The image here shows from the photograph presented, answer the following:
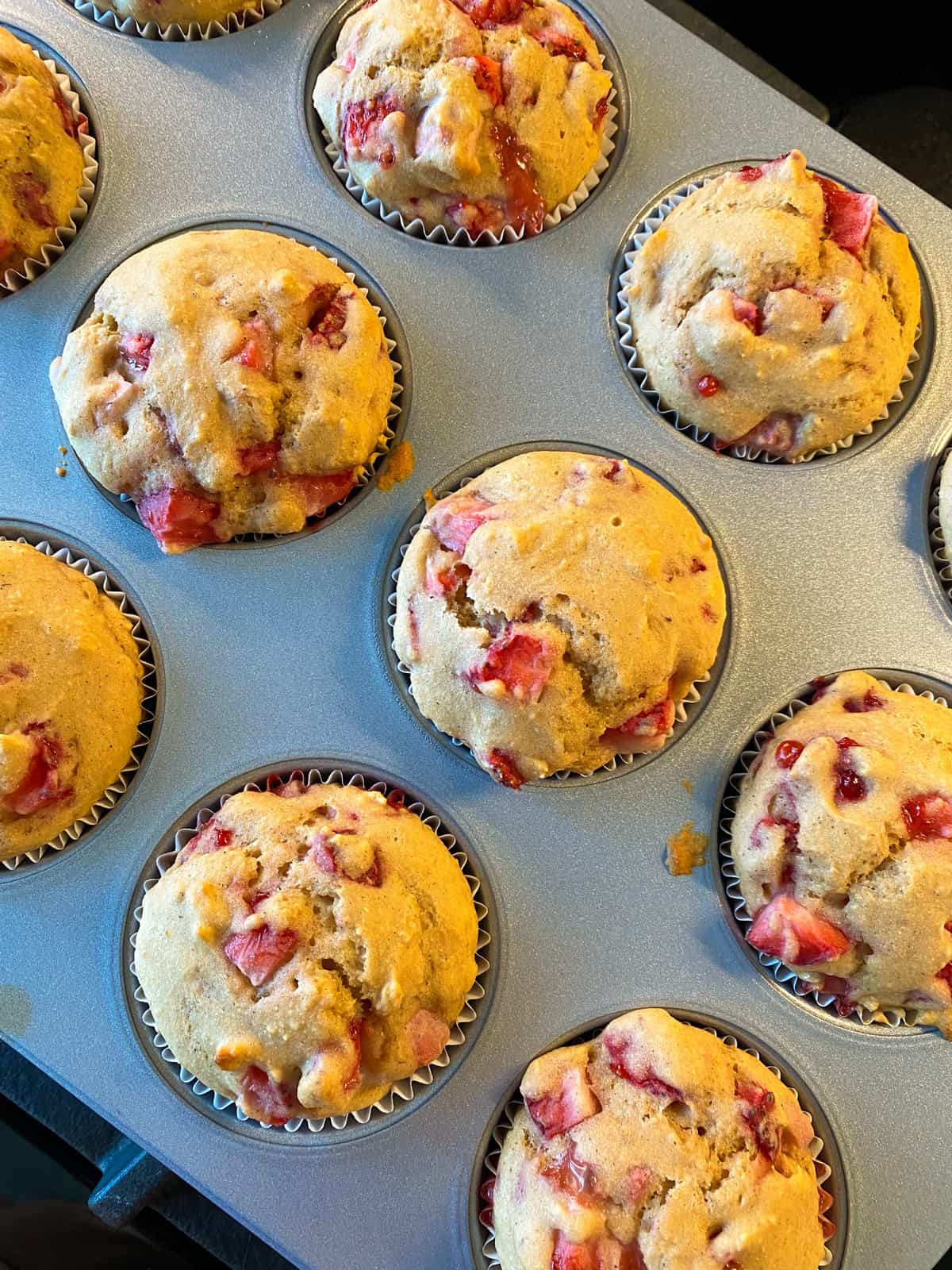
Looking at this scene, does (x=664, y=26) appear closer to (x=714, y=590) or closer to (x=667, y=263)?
(x=667, y=263)

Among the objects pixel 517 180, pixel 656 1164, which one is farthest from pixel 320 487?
pixel 656 1164

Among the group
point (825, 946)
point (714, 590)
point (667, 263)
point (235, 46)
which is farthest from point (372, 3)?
point (825, 946)

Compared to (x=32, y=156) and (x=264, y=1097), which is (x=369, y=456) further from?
(x=264, y=1097)

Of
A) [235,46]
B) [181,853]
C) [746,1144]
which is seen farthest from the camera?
[235,46]

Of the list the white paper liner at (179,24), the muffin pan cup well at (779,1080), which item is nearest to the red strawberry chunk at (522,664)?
the muffin pan cup well at (779,1080)

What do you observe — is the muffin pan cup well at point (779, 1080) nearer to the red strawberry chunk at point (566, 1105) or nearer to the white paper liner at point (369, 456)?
the red strawberry chunk at point (566, 1105)

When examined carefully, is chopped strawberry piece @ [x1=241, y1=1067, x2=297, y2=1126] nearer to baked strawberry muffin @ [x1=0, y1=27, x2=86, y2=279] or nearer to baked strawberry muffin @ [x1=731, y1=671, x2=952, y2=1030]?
baked strawberry muffin @ [x1=731, y1=671, x2=952, y2=1030]
